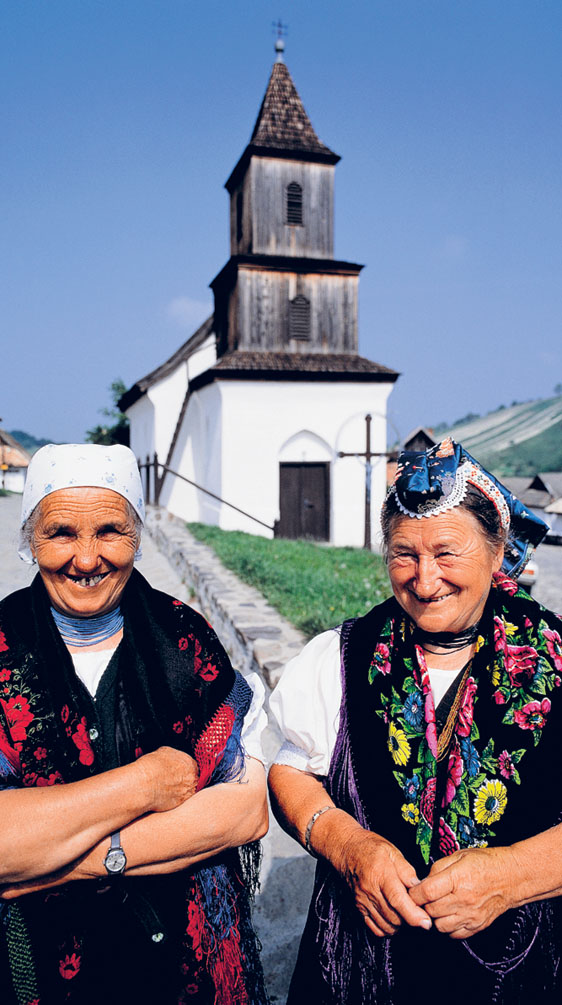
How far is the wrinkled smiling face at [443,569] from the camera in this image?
167 centimetres

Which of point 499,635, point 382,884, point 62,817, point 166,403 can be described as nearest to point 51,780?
point 62,817

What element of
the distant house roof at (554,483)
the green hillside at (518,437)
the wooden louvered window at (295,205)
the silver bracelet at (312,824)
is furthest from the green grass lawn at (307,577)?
the green hillside at (518,437)

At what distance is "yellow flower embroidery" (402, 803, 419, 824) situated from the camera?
5.33 ft

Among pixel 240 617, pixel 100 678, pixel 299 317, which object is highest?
pixel 299 317

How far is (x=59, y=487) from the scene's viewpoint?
1668 mm

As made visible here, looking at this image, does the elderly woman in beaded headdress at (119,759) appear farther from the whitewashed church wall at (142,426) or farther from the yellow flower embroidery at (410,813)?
the whitewashed church wall at (142,426)

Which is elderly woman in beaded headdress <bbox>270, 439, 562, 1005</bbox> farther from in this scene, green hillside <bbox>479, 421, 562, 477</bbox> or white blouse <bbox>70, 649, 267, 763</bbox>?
green hillside <bbox>479, 421, 562, 477</bbox>

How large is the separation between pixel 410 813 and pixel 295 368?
51.7 ft

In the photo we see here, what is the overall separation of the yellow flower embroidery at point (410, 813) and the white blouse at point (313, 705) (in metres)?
0.23

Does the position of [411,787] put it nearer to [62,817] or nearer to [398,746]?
[398,746]

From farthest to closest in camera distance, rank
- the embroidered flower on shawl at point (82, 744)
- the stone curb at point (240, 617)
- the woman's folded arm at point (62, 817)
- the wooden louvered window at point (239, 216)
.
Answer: the wooden louvered window at point (239, 216), the stone curb at point (240, 617), the embroidered flower on shawl at point (82, 744), the woman's folded arm at point (62, 817)

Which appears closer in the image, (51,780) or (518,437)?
(51,780)

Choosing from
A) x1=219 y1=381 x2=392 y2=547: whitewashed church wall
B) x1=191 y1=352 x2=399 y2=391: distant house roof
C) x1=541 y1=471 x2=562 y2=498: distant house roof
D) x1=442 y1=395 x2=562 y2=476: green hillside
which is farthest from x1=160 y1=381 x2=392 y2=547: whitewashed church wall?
x1=442 y1=395 x2=562 y2=476: green hillside

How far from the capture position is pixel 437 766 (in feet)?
5.45
